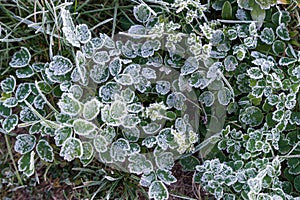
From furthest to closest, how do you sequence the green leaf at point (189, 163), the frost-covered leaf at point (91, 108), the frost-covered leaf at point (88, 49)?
the green leaf at point (189, 163), the frost-covered leaf at point (88, 49), the frost-covered leaf at point (91, 108)

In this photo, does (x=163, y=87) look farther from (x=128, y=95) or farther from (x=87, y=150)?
(x=87, y=150)

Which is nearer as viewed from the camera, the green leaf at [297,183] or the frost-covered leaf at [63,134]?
the frost-covered leaf at [63,134]

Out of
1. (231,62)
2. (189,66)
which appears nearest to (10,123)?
(189,66)

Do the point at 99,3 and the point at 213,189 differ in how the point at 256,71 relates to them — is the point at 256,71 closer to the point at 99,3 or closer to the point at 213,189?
the point at 213,189

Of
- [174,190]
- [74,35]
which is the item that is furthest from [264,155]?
[74,35]

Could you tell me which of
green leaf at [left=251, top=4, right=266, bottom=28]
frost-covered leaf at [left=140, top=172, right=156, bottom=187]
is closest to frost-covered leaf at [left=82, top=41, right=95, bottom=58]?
frost-covered leaf at [left=140, top=172, right=156, bottom=187]

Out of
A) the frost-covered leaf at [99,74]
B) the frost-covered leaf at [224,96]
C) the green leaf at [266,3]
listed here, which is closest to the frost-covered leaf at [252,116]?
the frost-covered leaf at [224,96]

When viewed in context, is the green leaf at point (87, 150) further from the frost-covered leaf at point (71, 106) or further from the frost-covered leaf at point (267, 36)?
the frost-covered leaf at point (267, 36)
